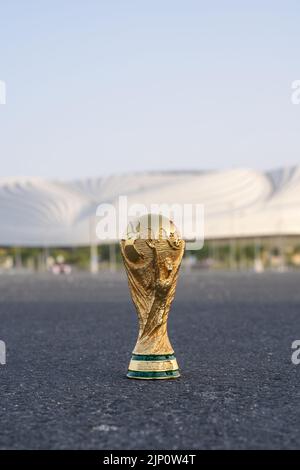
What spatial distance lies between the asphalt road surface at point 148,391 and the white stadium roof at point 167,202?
301 ft

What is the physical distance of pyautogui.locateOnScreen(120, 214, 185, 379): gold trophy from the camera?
24.2 feet

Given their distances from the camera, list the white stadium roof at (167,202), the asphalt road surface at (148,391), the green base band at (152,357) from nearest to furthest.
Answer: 1. the asphalt road surface at (148,391)
2. the green base band at (152,357)
3. the white stadium roof at (167,202)

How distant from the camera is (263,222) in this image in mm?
104125

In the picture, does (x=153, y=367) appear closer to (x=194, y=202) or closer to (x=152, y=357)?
(x=152, y=357)

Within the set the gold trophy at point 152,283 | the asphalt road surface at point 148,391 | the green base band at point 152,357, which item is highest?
the gold trophy at point 152,283

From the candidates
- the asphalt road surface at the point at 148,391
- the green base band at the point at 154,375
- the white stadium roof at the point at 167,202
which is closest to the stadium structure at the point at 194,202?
the white stadium roof at the point at 167,202

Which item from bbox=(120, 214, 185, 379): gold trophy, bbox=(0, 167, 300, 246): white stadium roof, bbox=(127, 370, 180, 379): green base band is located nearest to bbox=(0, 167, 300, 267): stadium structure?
bbox=(0, 167, 300, 246): white stadium roof

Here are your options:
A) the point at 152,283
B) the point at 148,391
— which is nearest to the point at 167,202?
the point at 152,283

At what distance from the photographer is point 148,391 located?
679cm

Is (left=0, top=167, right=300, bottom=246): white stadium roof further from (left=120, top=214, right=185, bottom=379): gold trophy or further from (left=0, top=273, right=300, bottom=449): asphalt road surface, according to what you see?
(left=120, top=214, right=185, bottom=379): gold trophy

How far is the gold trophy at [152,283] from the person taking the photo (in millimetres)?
7375

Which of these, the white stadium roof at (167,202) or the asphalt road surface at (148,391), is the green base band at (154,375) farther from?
the white stadium roof at (167,202)

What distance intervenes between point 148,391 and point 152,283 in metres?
1.04
